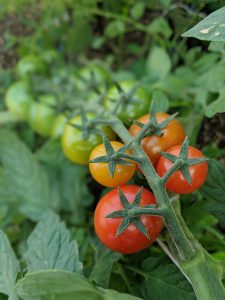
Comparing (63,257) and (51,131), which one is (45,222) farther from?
(51,131)

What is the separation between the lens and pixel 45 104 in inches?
48.9

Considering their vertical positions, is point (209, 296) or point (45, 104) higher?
point (209, 296)

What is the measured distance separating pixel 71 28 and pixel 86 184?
52cm

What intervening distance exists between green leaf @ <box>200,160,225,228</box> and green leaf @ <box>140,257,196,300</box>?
0.35ft

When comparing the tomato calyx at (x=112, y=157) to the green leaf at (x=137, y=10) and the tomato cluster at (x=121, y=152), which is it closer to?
the tomato cluster at (x=121, y=152)

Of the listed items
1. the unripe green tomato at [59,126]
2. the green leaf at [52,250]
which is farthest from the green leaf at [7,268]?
the unripe green tomato at [59,126]

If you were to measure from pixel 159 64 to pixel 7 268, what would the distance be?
2.43ft

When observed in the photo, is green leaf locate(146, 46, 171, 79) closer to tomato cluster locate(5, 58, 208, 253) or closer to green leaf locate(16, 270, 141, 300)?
tomato cluster locate(5, 58, 208, 253)

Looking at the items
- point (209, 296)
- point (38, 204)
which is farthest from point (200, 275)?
point (38, 204)

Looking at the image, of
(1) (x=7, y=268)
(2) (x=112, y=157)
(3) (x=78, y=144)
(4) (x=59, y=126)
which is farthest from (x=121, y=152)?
(4) (x=59, y=126)

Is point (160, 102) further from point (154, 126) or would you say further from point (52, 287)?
point (52, 287)

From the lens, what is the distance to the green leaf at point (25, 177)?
3.70 ft

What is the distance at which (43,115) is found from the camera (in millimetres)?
1245

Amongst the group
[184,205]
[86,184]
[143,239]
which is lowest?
[86,184]
